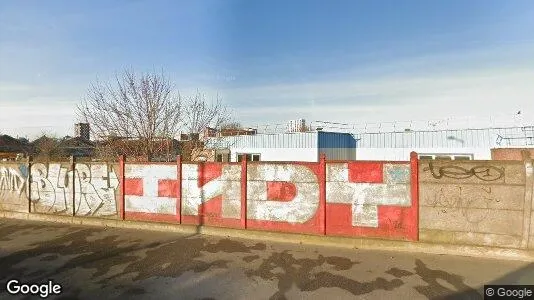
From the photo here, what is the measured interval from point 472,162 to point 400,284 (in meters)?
3.41

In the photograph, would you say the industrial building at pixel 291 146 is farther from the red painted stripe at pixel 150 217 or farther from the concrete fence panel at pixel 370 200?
the concrete fence panel at pixel 370 200

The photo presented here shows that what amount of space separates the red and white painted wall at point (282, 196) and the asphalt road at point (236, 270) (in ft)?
2.21

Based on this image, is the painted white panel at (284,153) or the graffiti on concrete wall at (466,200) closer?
the graffiti on concrete wall at (466,200)

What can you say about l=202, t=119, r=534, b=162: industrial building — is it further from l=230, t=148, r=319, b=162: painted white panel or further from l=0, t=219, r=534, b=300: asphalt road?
l=0, t=219, r=534, b=300: asphalt road

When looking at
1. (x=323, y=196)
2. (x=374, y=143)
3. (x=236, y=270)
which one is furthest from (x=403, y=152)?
(x=236, y=270)

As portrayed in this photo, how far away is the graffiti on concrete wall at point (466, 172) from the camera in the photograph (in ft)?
23.3

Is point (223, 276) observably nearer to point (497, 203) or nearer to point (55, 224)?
point (497, 203)

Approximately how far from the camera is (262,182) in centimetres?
882

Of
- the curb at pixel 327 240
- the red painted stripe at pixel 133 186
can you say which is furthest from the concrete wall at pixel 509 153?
the red painted stripe at pixel 133 186

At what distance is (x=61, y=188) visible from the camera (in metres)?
11.1

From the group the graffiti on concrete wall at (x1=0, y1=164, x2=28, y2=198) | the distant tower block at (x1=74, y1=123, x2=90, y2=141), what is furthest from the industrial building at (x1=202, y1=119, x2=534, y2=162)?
the graffiti on concrete wall at (x1=0, y1=164, x2=28, y2=198)

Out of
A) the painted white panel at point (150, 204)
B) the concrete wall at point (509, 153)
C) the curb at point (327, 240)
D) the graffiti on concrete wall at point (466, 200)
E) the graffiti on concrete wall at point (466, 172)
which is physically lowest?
the curb at point (327, 240)

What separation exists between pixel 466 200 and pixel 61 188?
1210 cm

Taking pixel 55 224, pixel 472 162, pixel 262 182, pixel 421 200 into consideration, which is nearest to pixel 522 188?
pixel 472 162
